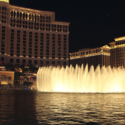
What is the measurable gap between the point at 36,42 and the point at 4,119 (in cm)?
12667

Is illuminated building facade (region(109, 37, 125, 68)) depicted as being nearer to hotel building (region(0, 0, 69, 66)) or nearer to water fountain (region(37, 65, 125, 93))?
hotel building (region(0, 0, 69, 66))

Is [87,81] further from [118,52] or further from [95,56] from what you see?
[95,56]

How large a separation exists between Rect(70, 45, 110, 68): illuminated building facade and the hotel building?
19707 mm

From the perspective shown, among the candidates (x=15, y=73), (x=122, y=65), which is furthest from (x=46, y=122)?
(x=122, y=65)

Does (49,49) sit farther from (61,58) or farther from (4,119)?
(4,119)

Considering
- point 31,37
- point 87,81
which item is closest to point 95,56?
point 31,37

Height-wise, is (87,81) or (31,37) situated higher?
(31,37)

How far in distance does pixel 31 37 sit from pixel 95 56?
4300 cm

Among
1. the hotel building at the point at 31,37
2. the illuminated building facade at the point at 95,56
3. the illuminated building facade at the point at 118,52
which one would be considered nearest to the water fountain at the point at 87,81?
the hotel building at the point at 31,37

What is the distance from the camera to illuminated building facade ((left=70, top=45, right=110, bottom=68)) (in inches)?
5679

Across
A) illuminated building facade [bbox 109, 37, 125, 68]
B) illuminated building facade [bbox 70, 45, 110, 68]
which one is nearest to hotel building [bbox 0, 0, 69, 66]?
illuminated building facade [bbox 70, 45, 110, 68]

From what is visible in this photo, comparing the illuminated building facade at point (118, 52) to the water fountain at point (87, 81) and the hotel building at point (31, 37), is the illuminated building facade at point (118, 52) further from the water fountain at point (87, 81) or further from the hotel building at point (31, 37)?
the water fountain at point (87, 81)

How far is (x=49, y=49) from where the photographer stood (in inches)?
5571

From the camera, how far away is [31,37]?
139 m
